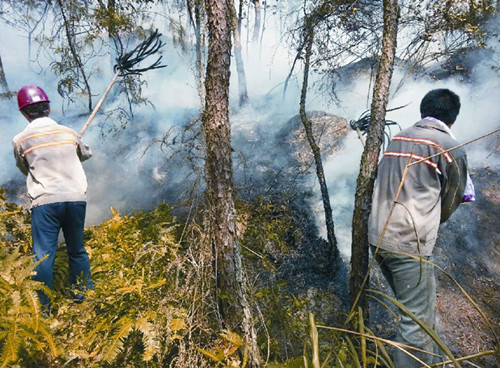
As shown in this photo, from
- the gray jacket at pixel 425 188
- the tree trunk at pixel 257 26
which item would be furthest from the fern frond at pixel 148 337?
the tree trunk at pixel 257 26

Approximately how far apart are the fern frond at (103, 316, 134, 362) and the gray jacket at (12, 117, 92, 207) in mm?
1271

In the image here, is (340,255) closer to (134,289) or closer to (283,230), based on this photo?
(283,230)

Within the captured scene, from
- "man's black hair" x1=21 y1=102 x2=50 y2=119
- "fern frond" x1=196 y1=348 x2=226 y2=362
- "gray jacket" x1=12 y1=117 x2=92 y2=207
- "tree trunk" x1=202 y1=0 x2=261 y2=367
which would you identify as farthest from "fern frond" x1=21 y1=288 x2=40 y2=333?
"man's black hair" x1=21 y1=102 x2=50 y2=119

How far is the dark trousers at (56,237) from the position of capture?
2592 millimetres

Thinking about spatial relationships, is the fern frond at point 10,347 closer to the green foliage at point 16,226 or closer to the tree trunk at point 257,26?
the green foliage at point 16,226

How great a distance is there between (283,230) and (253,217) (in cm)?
59

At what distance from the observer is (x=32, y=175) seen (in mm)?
2688

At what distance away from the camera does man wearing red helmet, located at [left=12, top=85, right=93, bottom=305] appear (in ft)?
8.58

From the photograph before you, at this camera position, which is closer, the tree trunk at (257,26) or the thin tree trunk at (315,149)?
the thin tree trunk at (315,149)

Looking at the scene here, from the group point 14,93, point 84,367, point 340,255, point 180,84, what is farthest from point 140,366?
point 180,84

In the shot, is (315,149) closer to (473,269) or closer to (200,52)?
(200,52)

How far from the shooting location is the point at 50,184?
2654mm

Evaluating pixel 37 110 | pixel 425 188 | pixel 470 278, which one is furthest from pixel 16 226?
pixel 470 278

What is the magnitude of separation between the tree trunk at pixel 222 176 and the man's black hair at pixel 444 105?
1.71m
